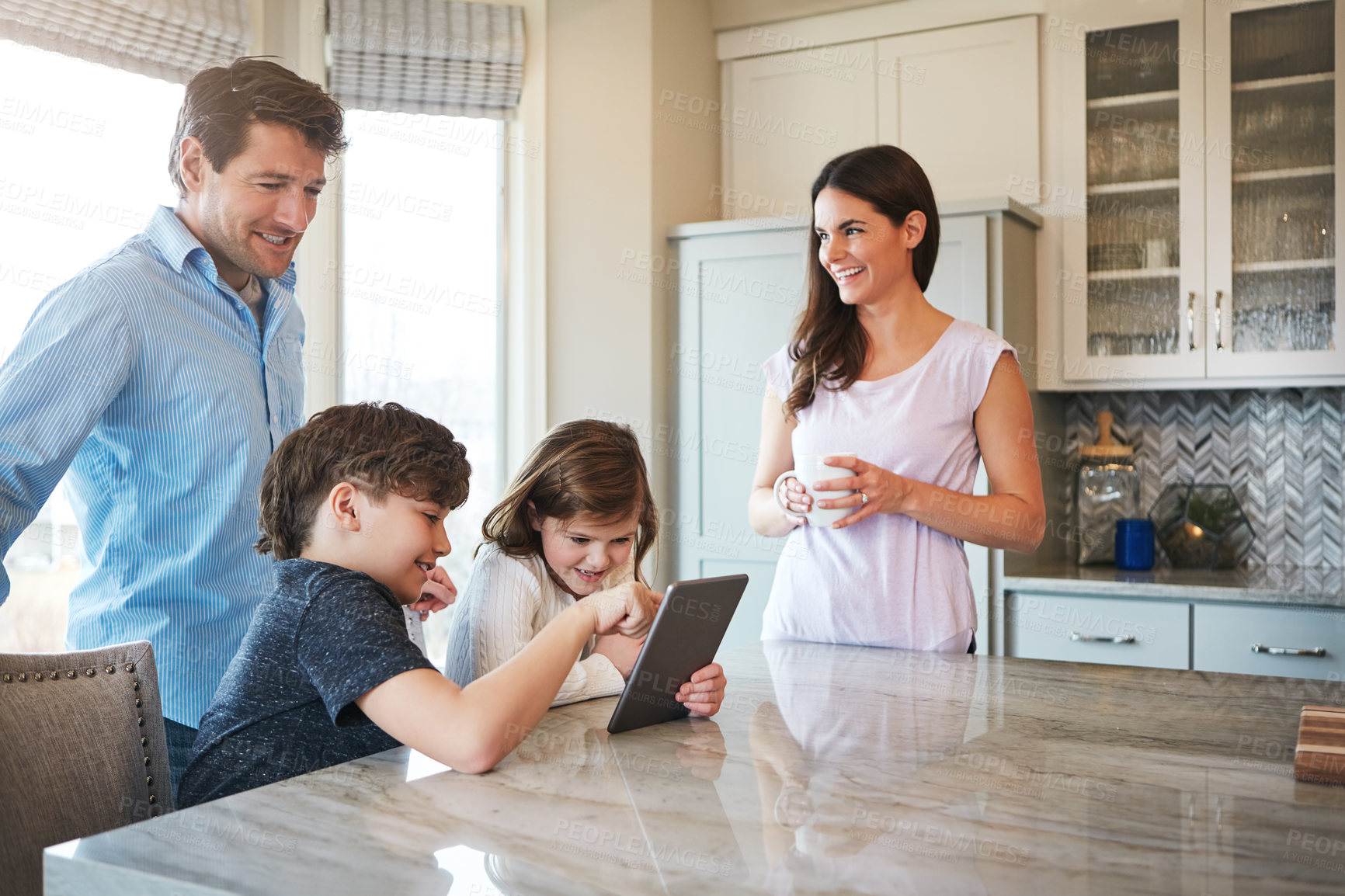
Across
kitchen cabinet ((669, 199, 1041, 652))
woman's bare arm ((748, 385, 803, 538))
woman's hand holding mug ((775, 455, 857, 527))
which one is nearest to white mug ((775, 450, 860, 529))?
woman's hand holding mug ((775, 455, 857, 527))

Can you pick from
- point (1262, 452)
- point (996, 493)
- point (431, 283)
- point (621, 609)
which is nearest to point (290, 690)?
point (621, 609)

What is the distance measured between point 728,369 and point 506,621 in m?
1.89

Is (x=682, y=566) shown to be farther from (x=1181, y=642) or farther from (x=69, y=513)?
(x=69, y=513)

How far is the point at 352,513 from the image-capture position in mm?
1191

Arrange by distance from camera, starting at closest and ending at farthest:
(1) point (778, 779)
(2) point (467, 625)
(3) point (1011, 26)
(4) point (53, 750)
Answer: (1) point (778, 779), (4) point (53, 750), (2) point (467, 625), (3) point (1011, 26)

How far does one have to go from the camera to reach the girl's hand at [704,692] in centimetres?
121

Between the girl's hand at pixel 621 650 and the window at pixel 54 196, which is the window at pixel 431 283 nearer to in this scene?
the window at pixel 54 196

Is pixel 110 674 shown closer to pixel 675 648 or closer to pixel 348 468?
pixel 348 468

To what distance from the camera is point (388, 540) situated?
119 centimetres

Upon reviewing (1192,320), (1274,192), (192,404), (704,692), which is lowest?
(704,692)

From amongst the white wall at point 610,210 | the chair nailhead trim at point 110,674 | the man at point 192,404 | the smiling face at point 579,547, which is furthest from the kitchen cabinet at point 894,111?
the chair nailhead trim at point 110,674

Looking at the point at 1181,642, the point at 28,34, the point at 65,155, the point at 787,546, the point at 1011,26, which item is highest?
the point at 1011,26

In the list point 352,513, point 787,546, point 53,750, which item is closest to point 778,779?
point 352,513

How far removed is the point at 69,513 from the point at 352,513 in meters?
1.68
